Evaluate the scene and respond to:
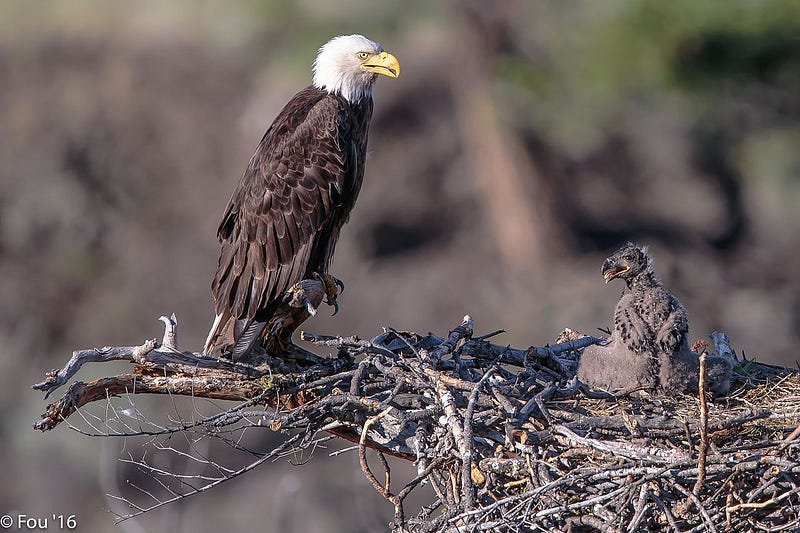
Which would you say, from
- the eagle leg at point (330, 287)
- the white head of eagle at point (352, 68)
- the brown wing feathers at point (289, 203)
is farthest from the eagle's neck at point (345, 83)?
the eagle leg at point (330, 287)

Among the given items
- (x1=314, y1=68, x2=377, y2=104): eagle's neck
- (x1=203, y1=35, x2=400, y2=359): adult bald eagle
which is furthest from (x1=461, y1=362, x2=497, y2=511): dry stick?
(x1=314, y1=68, x2=377, y2=104): eagle's neck

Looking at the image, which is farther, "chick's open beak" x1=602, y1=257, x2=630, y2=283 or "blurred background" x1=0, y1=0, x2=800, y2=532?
"blurred background" x1=0, y1=0, x2=800, y2=532

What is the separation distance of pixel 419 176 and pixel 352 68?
8156mm

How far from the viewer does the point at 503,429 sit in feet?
15.2

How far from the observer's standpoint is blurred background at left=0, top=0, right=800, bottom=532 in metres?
12.8

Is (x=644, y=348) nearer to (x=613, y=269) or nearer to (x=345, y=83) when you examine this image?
(x=613, y=269)

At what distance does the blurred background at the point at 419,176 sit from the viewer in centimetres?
1282

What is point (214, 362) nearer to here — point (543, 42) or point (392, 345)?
point (392, 345)

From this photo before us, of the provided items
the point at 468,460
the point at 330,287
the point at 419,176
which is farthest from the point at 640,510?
the point at 419,176

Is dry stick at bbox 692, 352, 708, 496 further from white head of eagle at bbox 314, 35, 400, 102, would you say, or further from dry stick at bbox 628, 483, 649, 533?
white head of eagle at bbox 314, 35, 400, 102

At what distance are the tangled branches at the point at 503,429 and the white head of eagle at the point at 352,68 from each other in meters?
1.65

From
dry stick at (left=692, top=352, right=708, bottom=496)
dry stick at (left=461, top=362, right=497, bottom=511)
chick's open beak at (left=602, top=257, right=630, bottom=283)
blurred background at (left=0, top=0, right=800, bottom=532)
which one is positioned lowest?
dry stick at (left=692, top=352, right=708, bottom=496)

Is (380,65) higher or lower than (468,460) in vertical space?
higher

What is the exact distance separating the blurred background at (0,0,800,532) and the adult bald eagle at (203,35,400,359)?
5533 mm
